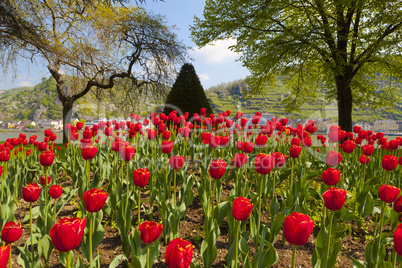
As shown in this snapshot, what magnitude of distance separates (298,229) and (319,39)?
44.5 ft

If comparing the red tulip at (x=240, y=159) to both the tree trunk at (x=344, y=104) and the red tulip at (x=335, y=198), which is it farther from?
the tree trunk at (x=344, y=104)

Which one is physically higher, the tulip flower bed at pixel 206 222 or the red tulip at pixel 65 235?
the red tulip at pixel 65 235

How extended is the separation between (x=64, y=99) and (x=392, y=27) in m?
18.7

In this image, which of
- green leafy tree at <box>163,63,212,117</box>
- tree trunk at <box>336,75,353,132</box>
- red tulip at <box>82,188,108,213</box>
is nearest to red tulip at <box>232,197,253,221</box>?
red tulip at <box>82,188,108,213</box>

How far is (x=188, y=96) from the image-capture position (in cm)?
869

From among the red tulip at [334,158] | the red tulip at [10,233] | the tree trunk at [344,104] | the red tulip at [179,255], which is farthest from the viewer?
the tree trunk at [344,104]

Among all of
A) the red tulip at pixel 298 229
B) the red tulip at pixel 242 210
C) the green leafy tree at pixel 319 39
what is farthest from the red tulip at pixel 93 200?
the green leafy tree at pixel 319 39

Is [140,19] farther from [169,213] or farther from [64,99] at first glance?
[169,213]

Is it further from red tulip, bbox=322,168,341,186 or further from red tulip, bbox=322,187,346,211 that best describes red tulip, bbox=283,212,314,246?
red tulip, bbox=322,168,341,186

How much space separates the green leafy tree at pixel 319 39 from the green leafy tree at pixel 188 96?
221 inches

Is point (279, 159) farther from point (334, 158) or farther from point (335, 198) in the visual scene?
point (335, 198)

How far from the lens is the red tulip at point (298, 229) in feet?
4.08

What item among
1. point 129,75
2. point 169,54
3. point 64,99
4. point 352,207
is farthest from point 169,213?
point 64,99

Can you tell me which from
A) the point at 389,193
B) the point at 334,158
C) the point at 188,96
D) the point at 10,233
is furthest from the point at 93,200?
the point at 188,96
